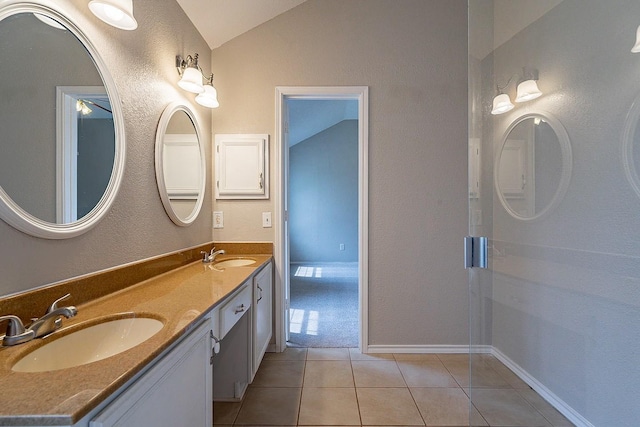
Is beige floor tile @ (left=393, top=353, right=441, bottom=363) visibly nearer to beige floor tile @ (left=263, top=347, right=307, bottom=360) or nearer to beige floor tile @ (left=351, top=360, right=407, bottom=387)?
beige floor tile @ (left=351, top=360, right=407, bottom=387)

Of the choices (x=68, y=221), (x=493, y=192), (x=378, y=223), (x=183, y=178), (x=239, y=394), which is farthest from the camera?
(x=378, y=223)

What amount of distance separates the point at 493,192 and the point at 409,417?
1360 millimetres

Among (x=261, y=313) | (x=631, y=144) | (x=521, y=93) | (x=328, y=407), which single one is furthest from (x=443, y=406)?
(x=521, y=93)

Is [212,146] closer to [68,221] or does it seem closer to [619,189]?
[68,221]

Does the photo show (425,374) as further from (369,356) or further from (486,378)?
(486,378)

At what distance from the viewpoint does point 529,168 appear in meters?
1.46

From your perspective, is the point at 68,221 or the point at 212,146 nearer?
the point at 68,221

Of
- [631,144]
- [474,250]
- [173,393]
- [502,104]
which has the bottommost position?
[173,393]

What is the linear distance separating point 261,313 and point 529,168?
6.07 ft

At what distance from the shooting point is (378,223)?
2.25 meters

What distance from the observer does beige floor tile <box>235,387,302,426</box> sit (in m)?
1.53

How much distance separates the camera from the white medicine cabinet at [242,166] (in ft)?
7.40

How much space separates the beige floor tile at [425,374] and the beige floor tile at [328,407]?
18.1 inches

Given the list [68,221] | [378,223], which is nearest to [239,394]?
[68,221]
